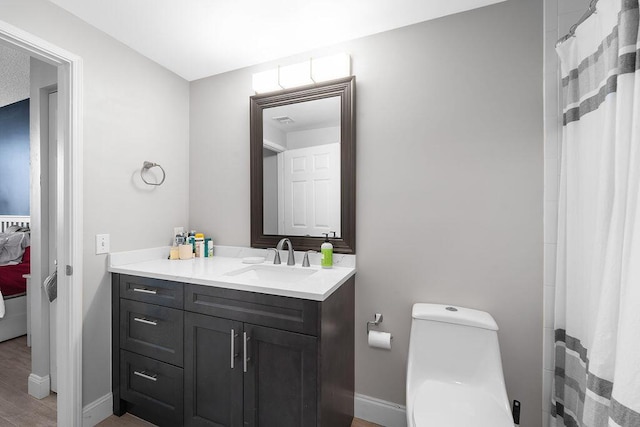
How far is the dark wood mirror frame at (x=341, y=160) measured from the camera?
1770 millimetres

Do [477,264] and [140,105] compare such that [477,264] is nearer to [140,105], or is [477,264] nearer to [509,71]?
[509,71]

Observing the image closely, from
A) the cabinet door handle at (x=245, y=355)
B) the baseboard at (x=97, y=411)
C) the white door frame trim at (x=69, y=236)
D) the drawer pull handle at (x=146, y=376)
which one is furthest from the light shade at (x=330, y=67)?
the baseboard at (x=97, y=411)

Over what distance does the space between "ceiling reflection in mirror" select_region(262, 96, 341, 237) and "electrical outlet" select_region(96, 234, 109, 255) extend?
3.21ft

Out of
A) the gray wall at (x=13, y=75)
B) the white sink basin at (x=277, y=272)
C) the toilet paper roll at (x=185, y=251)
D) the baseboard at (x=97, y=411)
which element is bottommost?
the baseboard at (x=97, y=411)

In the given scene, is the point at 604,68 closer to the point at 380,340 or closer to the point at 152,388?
the point at 380,340

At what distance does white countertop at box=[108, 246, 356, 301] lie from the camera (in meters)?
1.31

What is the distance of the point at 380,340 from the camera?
162cm

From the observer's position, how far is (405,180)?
1673mm

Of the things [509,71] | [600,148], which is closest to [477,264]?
[600,148]

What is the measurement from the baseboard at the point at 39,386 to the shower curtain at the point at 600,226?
9.57 ft

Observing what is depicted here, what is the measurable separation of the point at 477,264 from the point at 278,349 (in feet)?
3.70

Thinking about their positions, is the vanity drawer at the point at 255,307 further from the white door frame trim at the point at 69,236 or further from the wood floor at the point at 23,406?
the wood floor at the point at 23,406

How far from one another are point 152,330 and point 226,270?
1.73 feet

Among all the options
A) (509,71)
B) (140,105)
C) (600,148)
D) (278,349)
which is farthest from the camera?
(140,105)
